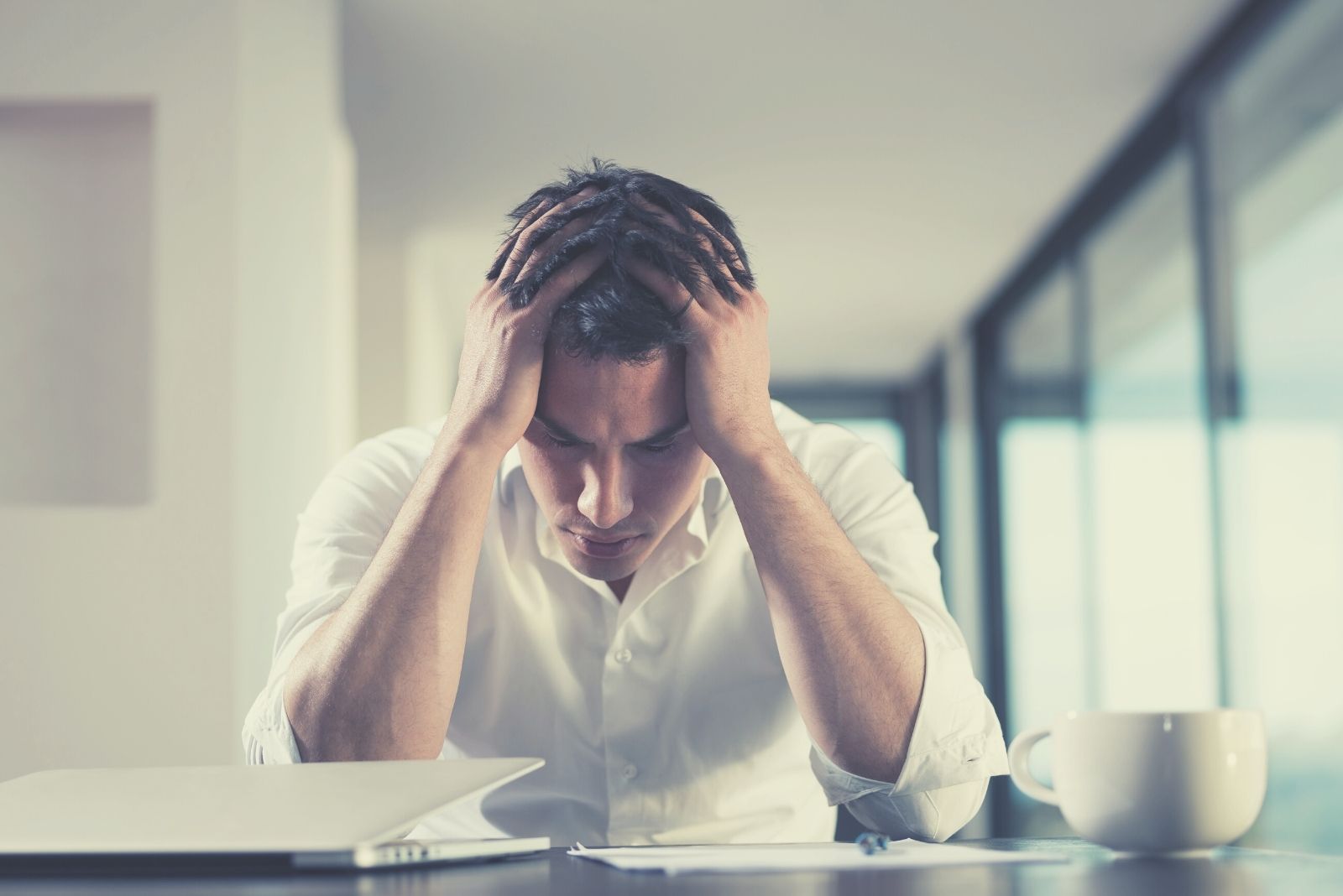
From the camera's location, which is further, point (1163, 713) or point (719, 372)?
point (719, 372)

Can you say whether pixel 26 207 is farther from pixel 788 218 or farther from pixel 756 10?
pixel 788 218

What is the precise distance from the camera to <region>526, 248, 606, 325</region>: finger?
1.21m

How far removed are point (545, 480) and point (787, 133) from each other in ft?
9.33

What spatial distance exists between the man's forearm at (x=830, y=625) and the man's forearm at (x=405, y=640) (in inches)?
9.8

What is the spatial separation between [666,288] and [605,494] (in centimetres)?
20

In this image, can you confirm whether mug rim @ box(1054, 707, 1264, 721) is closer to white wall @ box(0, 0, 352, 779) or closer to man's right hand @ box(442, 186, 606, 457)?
man's right hand @ box(442, 186, 606, 457)

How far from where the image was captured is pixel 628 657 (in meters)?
1.37

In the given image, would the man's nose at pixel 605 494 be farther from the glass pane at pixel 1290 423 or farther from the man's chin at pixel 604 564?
the glass pane at pixel 1290 423

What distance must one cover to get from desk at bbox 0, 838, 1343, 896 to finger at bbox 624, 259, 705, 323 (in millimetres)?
593

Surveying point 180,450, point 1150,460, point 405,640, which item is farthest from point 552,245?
point 1150,460

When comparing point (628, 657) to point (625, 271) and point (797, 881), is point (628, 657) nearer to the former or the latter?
point (625, 271)

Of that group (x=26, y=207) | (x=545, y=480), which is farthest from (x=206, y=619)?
(x=545, y=480)

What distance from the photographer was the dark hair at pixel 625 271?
1.17m

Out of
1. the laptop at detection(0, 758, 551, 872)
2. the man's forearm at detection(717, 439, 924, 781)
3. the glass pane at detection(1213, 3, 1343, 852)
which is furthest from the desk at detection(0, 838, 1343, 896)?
the glass pane at detection(1213, 3, 1343, 852)
